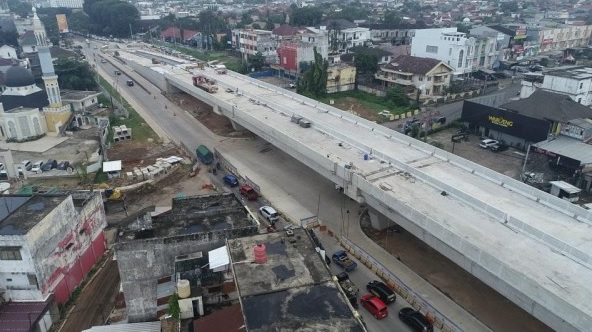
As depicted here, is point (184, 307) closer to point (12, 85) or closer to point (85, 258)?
point (85, 258)

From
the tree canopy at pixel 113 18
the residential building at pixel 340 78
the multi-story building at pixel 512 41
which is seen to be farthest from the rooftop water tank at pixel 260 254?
the tree canopy at pixel 113 18

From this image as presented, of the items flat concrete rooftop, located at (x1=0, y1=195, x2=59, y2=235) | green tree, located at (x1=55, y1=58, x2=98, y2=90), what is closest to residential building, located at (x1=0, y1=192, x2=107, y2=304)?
flat concrete rooftop, located at (x1=0, y1=195, x2=59, y2=235)

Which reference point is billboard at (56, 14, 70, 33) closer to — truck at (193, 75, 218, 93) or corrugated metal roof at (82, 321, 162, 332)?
truck at (193, 75, 218, 93)

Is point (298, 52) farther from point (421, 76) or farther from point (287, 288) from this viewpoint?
point (287, 288)

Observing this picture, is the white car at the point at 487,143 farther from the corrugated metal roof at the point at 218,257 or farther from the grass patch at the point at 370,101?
the corrugated metal roof at the point at 218,257

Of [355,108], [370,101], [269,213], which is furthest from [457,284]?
[370,101]

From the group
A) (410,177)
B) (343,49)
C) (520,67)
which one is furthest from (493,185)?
(343,49)
